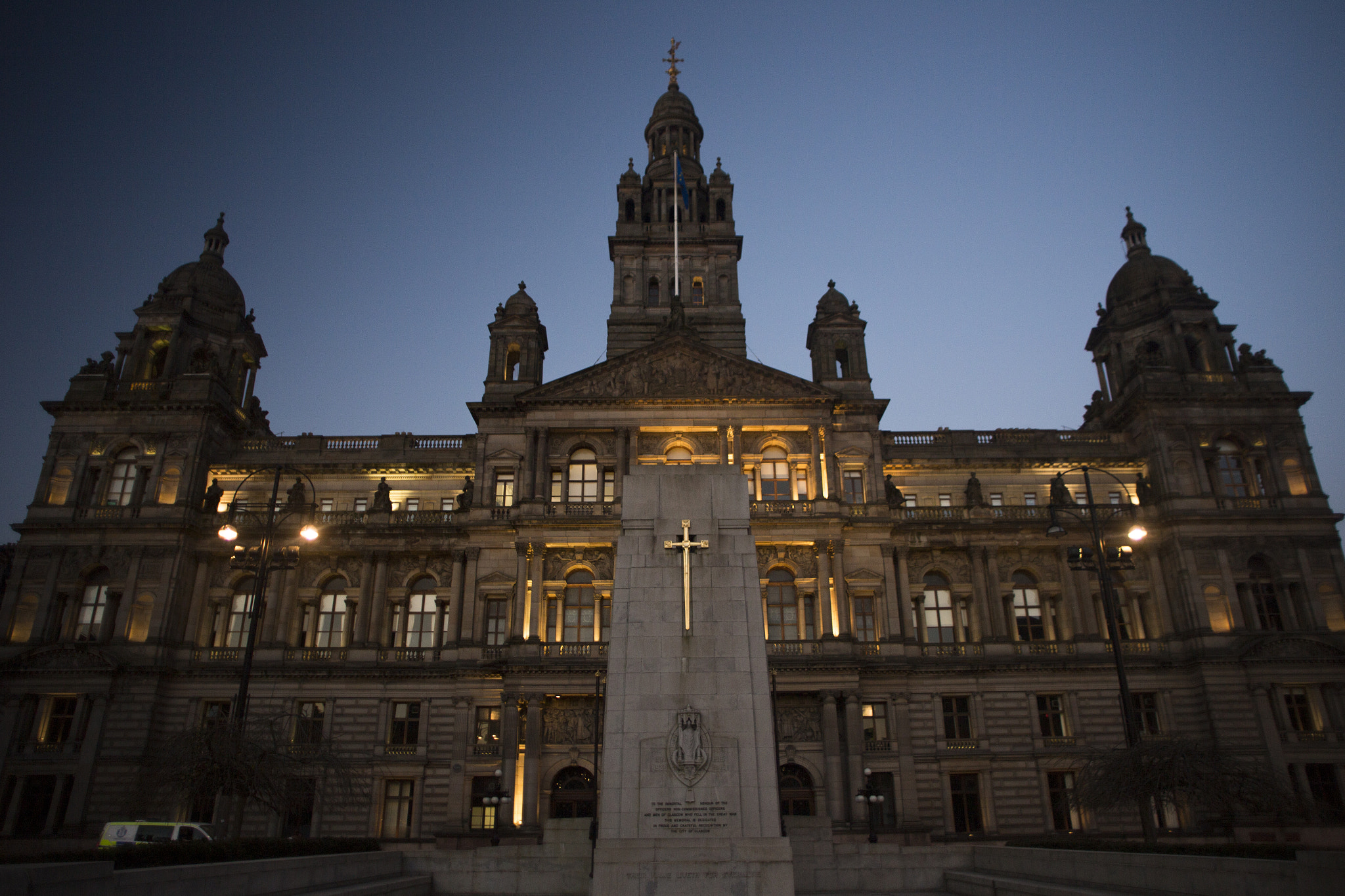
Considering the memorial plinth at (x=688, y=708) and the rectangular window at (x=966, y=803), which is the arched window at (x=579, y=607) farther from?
the memorial plinth at (x=688, y=708)

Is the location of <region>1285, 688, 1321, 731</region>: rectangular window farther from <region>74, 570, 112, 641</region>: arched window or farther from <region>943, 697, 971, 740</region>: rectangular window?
<region>74, 570, 112, 641</region>: arched window

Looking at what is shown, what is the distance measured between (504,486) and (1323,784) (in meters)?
39.7

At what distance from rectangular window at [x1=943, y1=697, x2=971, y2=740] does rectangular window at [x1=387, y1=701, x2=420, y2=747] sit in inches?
965

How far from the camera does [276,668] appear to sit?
1722 inches

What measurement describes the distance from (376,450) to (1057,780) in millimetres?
38005

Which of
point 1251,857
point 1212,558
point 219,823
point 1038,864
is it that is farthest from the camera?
point 1212,558

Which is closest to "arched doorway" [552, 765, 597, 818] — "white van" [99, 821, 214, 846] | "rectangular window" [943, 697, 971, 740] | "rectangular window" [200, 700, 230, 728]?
"white van" [99, 821, 214, 846]

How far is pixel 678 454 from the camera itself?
44.7 m

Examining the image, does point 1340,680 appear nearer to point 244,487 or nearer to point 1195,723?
point 1195,723

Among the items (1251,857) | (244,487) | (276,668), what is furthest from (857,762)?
(244,487)

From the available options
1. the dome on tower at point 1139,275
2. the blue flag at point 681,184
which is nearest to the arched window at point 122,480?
the blue flag at point 681,184

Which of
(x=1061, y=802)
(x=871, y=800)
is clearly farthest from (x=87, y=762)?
(x=1061, y=802)

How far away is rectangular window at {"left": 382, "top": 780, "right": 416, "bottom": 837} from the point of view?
41.3m

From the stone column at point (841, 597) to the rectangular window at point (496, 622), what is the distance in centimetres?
1546
